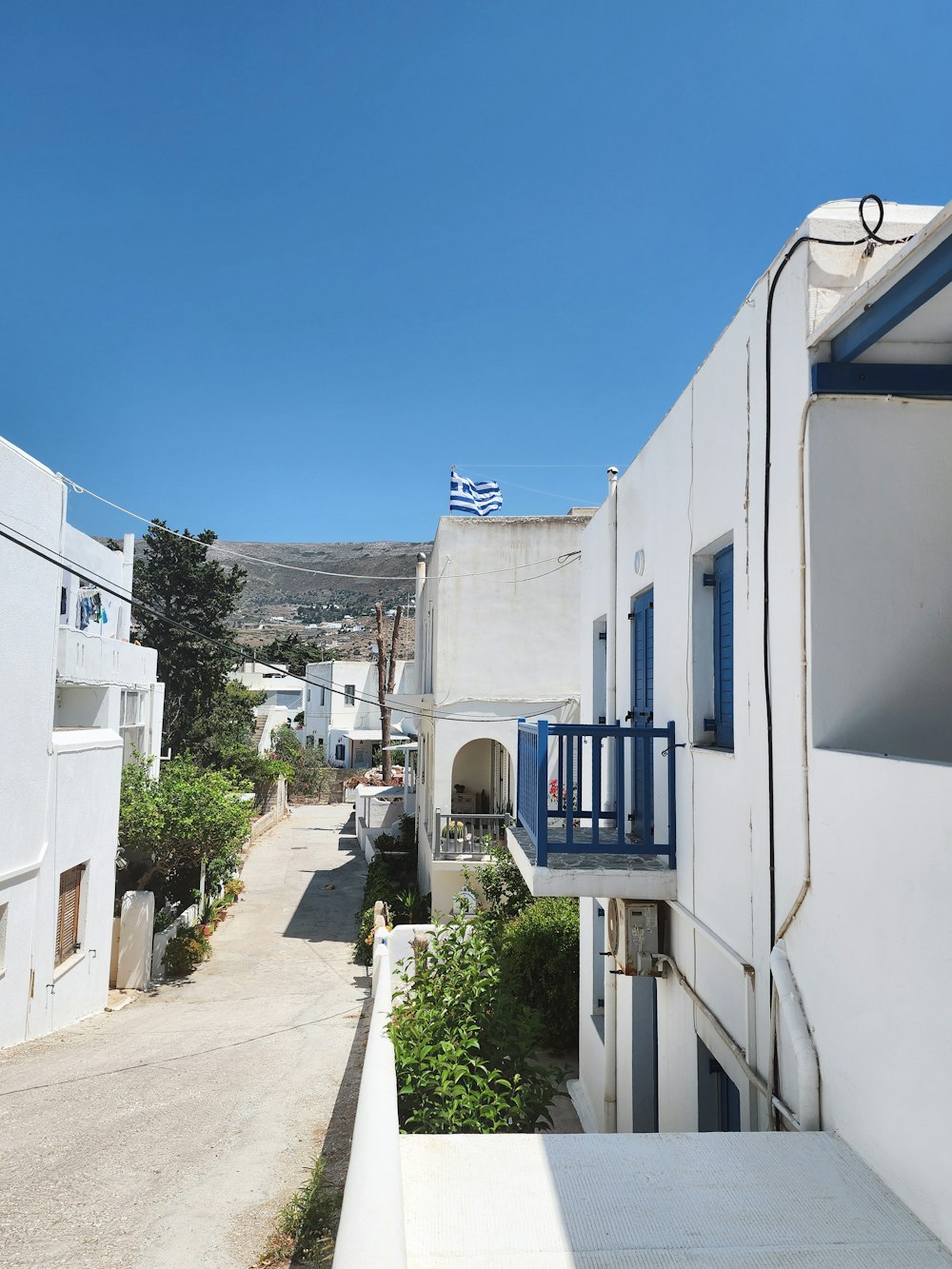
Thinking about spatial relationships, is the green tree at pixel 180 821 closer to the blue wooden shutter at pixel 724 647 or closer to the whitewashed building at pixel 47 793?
the whitewashed building at pixel 47 793

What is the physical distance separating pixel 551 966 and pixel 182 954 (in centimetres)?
831

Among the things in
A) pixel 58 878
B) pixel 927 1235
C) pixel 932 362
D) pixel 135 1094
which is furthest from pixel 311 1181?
pixel 58 878

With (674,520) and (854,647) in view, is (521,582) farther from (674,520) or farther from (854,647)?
(854,647)

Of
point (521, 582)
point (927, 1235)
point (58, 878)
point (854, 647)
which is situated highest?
point (521, 582)

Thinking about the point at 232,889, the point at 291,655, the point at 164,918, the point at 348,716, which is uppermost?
the point at 291,655

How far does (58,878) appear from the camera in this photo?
11961 mm

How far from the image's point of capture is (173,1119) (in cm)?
783

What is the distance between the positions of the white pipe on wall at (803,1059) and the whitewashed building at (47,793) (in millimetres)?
8226

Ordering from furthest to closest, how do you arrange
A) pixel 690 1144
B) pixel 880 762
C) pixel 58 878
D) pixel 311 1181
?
1. pixel 58 878
2. pixel 311 1181
3. pixel 690 1144
4. pixel 880 762

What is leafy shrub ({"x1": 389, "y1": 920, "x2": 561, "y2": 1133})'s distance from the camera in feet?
15.4

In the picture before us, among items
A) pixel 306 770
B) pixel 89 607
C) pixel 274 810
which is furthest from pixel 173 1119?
pixel 306 770

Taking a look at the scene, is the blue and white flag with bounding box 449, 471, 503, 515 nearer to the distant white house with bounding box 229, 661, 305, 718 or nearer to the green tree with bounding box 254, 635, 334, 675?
the green tree with bounding box 254, 635, 334, 675

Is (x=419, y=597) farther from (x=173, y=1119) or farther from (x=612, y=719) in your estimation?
(x=173, y=1119)

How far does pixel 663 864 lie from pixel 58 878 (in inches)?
382
